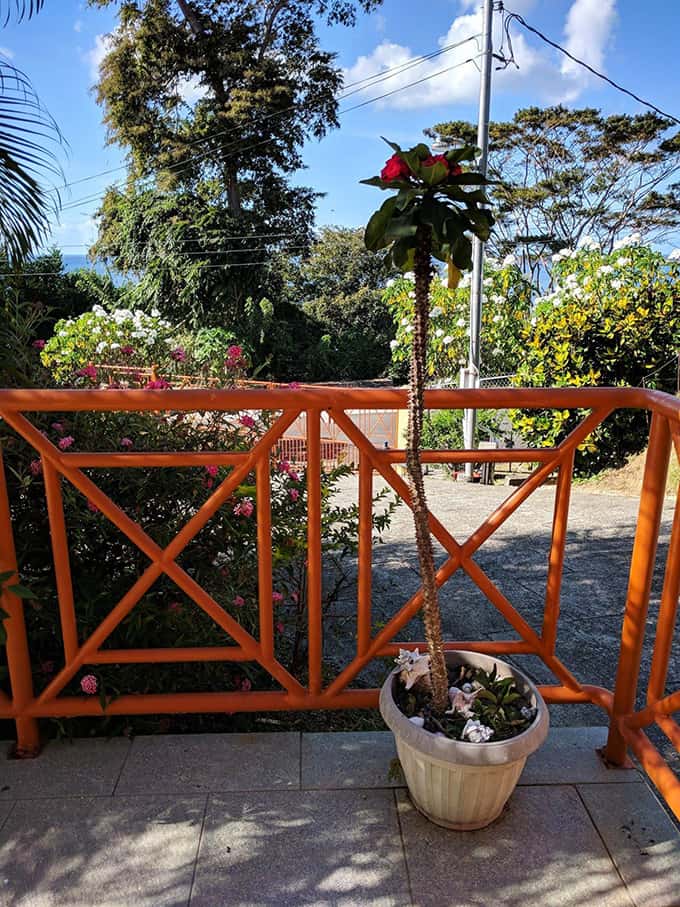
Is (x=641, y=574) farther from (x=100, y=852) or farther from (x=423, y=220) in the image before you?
(x=100, y=852)

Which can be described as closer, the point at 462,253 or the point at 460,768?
the point at 462,253

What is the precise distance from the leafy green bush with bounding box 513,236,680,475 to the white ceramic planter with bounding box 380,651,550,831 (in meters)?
7.04

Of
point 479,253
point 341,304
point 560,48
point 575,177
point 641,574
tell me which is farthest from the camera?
point 341,304

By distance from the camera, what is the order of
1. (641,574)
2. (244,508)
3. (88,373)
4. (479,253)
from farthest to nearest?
(479,253) → (88,373) → (244,508) → (641,574)

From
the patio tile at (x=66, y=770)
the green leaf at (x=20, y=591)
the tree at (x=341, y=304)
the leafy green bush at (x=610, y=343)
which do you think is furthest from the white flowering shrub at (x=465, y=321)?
the tree at (x=341, y=304)

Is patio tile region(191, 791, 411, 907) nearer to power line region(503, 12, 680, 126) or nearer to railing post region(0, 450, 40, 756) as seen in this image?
railing post region(0, 450, 40, 756)

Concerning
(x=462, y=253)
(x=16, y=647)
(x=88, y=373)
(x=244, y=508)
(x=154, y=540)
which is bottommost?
(x=16, y=647)

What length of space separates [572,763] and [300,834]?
0.87 meters

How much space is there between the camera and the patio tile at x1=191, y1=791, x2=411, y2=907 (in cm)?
158

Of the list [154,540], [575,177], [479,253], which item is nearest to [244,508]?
[154,540]

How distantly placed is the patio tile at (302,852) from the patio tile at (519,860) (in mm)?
60

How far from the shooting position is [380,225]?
1514mm

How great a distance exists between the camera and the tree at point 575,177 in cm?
1820

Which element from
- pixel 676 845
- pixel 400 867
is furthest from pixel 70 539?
pixel 676 845
